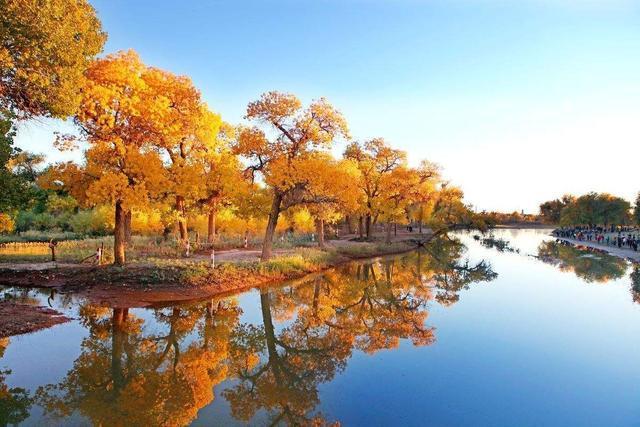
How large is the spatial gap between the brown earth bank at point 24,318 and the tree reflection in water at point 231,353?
1037 mm

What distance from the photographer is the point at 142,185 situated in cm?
2047

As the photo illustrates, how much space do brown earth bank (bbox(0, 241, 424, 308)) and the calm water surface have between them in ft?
3.11

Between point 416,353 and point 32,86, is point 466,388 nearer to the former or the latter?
point 416,353

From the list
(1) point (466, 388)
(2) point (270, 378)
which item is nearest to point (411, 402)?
(1) point (466, 388)

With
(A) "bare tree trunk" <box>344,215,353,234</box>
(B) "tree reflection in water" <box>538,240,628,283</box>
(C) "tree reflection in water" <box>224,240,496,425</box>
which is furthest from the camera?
(A) "bare tree trunk" <box>344,215,353,234</box>

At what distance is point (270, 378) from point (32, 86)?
12138mm

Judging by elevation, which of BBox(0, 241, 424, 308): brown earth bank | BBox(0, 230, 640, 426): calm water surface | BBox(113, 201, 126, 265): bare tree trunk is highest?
BBox(113, 201, 126, 265): bare tree trunk

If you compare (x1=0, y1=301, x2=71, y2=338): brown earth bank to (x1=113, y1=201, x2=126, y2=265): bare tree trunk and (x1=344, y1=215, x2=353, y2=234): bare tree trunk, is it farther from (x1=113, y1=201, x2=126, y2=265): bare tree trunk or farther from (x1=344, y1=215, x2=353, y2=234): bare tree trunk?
A: (x1=344, y1=215, x2=353, y2=234): bare tree trunk

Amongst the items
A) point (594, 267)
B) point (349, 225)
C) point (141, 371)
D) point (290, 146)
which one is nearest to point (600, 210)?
point (349, 225)

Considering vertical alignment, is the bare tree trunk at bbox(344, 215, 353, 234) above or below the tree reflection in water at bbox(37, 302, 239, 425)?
above


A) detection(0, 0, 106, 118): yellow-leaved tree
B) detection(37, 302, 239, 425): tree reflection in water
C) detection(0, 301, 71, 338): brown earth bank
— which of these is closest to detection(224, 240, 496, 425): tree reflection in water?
detection(37, 302, 239, 425): tree reflection in water

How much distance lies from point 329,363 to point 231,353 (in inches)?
127

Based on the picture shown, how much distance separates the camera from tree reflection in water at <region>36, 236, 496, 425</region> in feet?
31.4

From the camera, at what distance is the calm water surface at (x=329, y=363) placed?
9.49 metres
